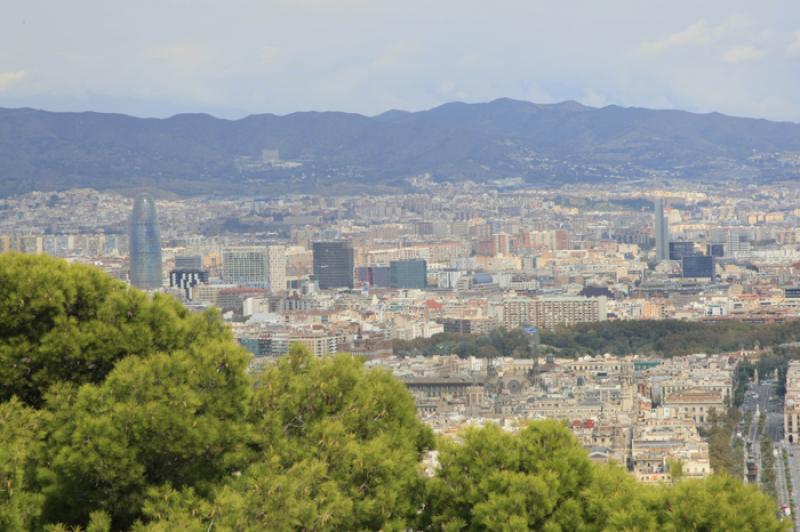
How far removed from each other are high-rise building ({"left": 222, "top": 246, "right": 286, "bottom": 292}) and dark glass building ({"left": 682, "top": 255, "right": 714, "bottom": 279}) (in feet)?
56.8

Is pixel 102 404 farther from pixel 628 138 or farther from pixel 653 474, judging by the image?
pixel 628 138

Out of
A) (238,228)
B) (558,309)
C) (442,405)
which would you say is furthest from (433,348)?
(238,228)

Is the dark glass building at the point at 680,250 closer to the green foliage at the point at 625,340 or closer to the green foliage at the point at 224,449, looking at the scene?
the green foliage at the point at 625,340

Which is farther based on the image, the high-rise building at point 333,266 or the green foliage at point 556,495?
the high-rise building at point 333,266

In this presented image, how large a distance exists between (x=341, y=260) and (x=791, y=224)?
35382 millimetres

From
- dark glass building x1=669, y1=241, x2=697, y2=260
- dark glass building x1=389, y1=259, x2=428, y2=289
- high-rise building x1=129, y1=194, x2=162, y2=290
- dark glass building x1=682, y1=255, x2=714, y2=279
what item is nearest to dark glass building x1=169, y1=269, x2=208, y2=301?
high-rise building x1=129, y1=194, x2=162, y2=290

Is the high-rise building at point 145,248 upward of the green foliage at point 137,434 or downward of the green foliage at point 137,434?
upward

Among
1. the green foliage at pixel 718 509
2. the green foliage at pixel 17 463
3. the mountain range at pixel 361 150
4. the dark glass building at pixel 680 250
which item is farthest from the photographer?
the mountain range at pixel 361 150

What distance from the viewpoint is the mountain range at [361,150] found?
401ft

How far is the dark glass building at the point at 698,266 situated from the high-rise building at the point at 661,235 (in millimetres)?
7085

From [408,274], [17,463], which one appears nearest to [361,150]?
[408,274]

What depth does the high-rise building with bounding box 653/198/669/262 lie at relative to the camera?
9044cm

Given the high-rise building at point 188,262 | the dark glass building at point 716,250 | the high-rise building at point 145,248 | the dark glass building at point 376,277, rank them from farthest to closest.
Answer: the dark glass building at point 716,250
the dark glass building at point 376,277
the high-rise building at point 188,262
the high-rise building at point 145,248

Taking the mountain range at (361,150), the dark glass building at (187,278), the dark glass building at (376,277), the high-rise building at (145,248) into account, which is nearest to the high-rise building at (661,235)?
the dark glass building at (376,277)
